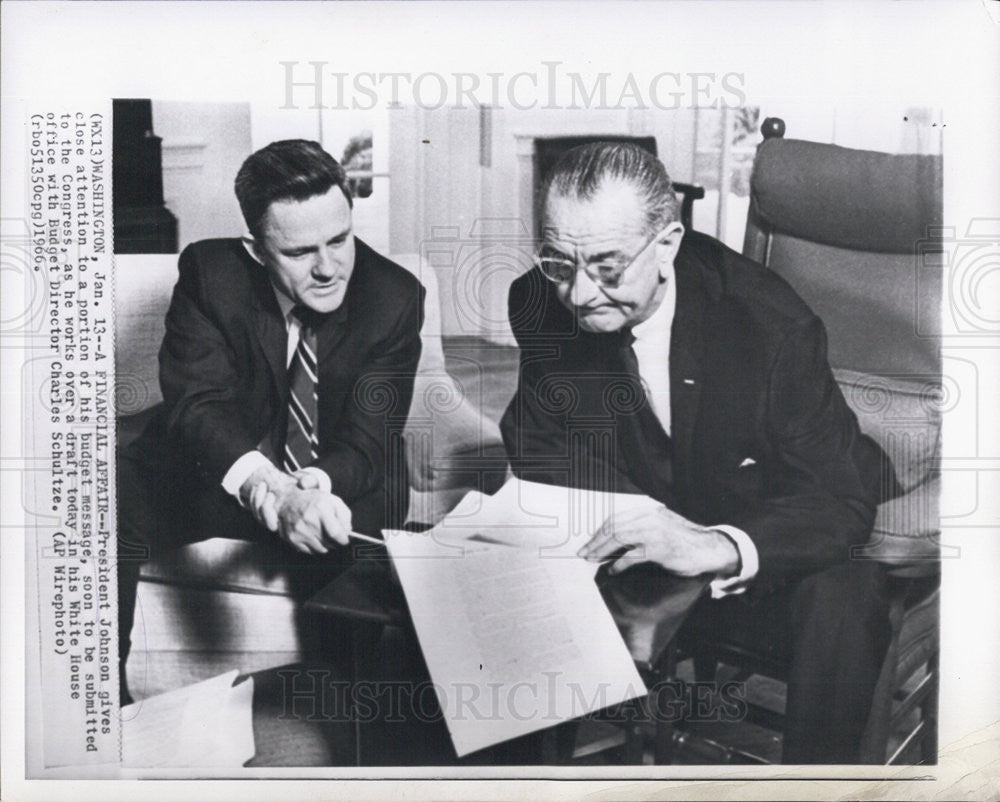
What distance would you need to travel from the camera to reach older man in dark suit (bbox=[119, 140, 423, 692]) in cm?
241

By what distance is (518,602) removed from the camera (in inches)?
95.0

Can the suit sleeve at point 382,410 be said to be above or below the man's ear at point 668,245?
below

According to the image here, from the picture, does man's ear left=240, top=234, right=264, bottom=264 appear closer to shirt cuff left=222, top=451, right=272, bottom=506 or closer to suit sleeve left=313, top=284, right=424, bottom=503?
suit sleeve left=313, top=284, right=424, bottom=503

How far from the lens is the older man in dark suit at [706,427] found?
2410mm

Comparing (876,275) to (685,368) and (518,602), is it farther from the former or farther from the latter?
(518,602)

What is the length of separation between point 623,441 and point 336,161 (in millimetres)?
891

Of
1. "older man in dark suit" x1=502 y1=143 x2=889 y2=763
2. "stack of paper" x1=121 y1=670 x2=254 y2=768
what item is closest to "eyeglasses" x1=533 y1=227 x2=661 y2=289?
"older man in dark suit" x1=502 y1=143 x2=889 y2=763

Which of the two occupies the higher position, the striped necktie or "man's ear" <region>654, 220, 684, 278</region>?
"man's ear" <region>654, 220, 684, 278</region>

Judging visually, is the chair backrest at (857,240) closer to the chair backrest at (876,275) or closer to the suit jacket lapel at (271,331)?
the chair backrest at (876,275)

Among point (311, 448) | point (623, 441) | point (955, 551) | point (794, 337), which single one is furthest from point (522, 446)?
point (955, 551)

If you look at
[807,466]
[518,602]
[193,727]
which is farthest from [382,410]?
[807,466]

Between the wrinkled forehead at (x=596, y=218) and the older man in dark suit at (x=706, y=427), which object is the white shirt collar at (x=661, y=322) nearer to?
the older man in dark suit at (x=706, y=427)

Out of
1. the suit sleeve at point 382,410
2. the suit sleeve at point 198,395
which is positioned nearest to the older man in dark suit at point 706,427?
the suit sleeve at point 382,410

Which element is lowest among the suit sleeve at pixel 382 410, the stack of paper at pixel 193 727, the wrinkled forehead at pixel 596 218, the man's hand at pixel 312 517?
the stack of paper at pixel 193 727
